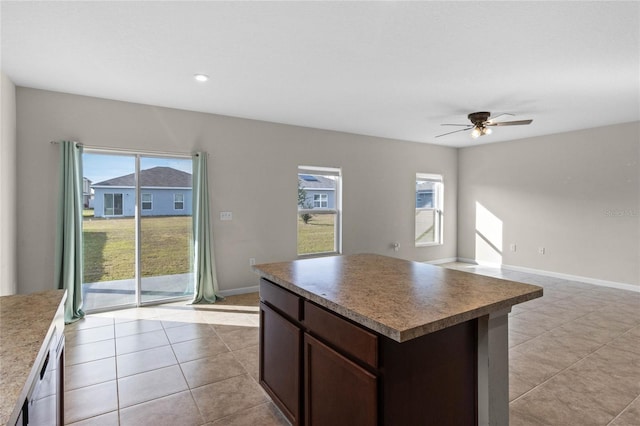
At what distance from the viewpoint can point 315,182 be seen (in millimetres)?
5660

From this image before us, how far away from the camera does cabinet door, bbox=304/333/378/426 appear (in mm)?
1302

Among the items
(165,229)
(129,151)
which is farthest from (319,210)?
(129,151)

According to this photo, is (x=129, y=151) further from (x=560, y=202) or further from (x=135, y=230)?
(x=560, y=202)

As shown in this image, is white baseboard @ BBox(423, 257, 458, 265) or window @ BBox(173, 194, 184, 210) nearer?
window @ BBox(173, 194, 184, 210)

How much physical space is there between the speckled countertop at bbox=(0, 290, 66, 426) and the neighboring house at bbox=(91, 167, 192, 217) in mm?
2743

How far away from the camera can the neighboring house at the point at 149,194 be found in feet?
13.2

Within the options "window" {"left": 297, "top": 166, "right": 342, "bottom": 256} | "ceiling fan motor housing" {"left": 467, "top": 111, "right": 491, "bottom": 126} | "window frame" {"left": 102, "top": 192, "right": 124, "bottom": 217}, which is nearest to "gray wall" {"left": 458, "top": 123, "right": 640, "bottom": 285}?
"ceiling fan motor housing" {"left": 467, "top": 111, "right": 491, "bottom": 126}

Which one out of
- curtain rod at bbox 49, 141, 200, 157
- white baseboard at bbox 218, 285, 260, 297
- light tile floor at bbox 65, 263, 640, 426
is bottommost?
light tile floor at bbox 65, 263, 640, 426

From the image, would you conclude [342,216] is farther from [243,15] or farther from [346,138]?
[243,15]

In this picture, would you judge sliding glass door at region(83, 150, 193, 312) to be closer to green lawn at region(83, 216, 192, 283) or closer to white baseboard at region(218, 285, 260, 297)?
green lawn at region(83, 216, 192, 283)

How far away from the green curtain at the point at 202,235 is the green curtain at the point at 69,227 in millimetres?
1266

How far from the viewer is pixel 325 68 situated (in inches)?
120

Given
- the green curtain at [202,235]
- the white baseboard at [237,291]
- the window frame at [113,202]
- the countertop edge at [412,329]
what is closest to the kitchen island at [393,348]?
the countertop edge at [412,329]

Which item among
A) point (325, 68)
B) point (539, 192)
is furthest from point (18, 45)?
point (539, 192)
